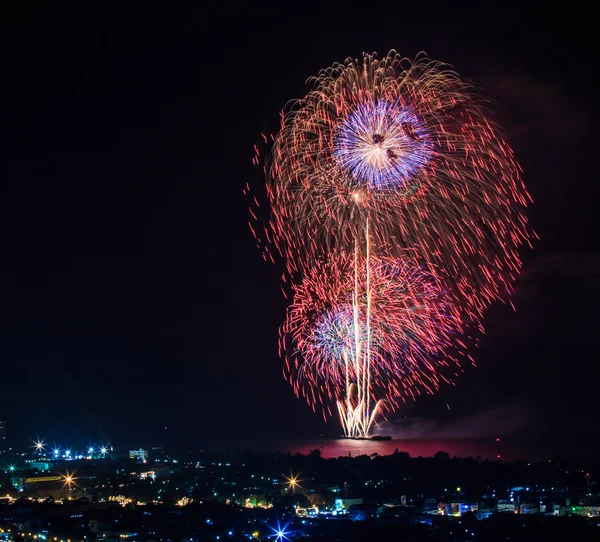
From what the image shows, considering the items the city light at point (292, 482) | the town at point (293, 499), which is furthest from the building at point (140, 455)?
the city light at point (292, 482)

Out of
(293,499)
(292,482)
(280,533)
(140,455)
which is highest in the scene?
(140,455)

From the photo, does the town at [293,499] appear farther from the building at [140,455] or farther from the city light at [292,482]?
the building at [140,455]

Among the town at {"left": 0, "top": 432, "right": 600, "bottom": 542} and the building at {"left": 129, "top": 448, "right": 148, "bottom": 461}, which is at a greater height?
the building at {"left": 129, "top": 448, "right": 148, "bottom": 461}

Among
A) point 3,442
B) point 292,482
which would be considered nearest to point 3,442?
point 3,442

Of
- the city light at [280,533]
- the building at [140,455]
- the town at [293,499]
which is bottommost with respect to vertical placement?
the city light at [280,533]

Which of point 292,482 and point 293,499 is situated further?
point 292,482

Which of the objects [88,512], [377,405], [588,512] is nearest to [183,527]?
[88,512]

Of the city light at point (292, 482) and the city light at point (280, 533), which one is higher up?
the city light at point (292, 482)

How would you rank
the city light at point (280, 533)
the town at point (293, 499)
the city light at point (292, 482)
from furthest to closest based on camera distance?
the city light at point (292, 482) < the town at point (293, 499) < the city light at point (280, 533)

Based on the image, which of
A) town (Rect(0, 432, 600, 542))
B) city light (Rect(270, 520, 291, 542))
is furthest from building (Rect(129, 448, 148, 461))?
city light (Rect(270, 520, 291, 542))

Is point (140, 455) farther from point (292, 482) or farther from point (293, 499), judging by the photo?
point (293, 499)

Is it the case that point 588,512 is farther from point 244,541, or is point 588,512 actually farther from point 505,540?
point 244,541

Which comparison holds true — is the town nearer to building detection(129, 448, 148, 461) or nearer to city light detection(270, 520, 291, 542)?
city light detection(270, 520, 291, 542)
